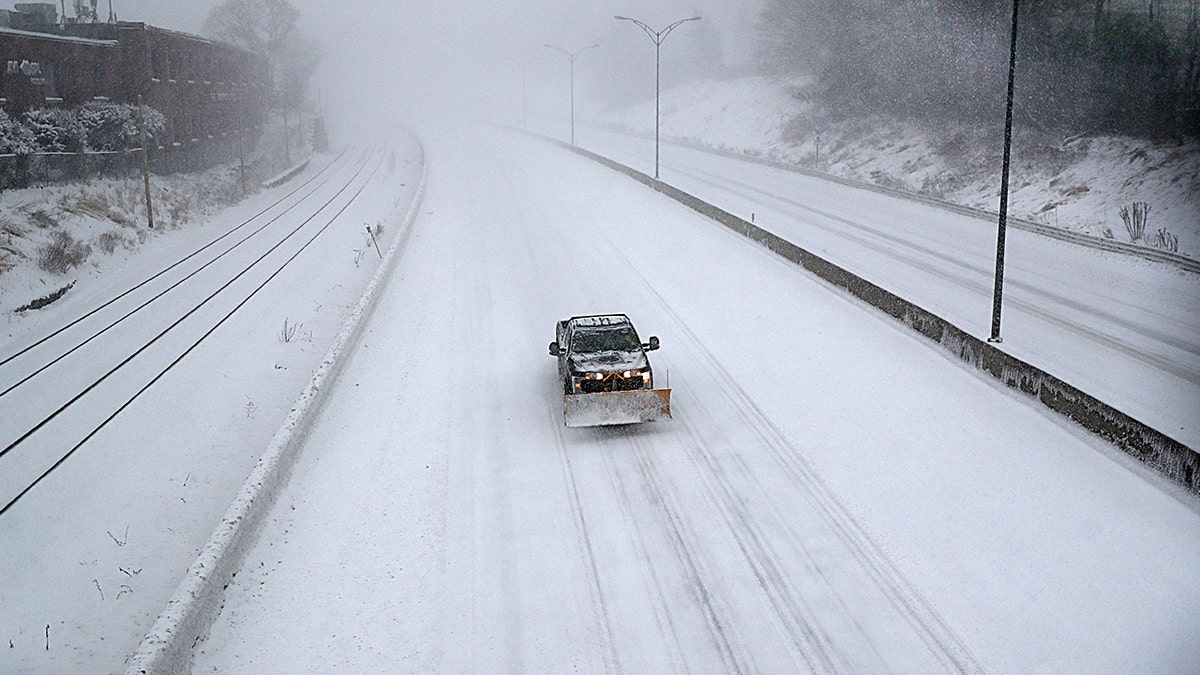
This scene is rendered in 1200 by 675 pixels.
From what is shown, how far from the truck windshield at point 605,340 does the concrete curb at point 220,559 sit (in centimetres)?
490

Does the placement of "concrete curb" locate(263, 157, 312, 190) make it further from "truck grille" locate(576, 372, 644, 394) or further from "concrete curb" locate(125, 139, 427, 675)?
"truck grille" locate(576, 372, 644, 394)

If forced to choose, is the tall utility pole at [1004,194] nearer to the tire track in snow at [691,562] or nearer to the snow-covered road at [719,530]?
the snow-covered road at [719,530]

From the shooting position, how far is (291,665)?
29.2ft

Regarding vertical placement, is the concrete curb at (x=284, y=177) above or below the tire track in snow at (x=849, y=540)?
above

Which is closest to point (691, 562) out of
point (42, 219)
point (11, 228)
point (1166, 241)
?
point (1166, 241)

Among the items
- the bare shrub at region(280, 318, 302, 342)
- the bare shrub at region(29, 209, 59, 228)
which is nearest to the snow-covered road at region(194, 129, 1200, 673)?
the bare shrub at region(280, 318, 302, 342)

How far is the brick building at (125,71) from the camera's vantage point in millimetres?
40062

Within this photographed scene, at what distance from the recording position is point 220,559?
9938 mm

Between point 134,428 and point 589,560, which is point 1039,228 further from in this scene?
point 134,428

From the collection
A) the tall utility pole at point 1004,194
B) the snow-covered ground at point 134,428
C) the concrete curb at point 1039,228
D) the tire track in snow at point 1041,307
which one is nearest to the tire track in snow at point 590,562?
the snow-covered ground at point 134,428

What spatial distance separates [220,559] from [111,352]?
1325cm

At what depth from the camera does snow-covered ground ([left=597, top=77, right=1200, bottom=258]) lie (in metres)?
30.0

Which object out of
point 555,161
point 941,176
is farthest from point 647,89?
point 941,176

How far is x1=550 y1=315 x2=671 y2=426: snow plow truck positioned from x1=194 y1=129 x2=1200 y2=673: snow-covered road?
520 mm
